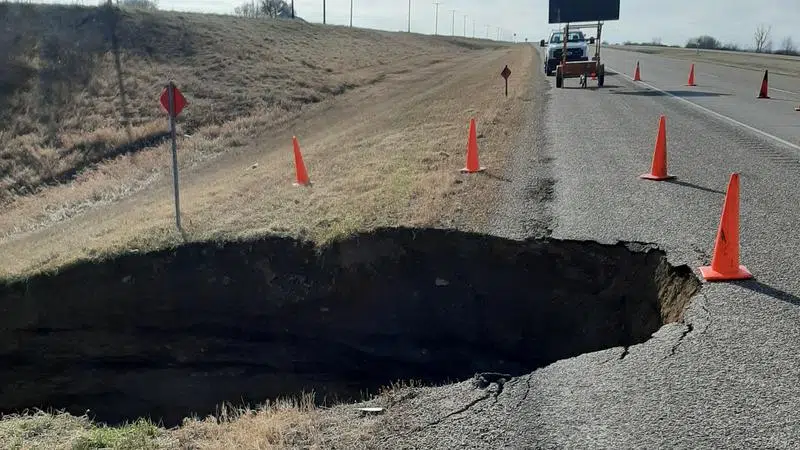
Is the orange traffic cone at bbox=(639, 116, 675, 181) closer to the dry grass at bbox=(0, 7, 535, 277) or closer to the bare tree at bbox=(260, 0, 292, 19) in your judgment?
the dry grass at bbox=(0, 7, 535, 277)

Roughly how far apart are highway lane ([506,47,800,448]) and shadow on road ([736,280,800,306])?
14 mm

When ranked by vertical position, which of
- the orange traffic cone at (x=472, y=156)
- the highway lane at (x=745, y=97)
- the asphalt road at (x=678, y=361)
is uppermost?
the highway lane at (x=745, y=97)

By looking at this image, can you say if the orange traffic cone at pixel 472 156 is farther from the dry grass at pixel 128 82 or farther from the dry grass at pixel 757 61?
the dry grass at pixel 757 61

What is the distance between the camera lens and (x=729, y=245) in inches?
201

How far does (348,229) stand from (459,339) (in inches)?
77.5

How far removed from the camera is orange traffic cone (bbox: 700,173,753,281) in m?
5.05

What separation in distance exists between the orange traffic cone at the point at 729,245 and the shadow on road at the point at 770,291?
0.09 m

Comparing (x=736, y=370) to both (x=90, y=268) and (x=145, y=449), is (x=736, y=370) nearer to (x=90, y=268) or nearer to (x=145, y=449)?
(x=145, y=449)

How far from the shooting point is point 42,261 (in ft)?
29.0

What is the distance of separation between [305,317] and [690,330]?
457 cm

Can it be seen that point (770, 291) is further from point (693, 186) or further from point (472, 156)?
point (472, 156)

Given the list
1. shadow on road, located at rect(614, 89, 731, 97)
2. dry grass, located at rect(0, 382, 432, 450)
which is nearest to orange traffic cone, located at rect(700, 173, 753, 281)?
dry grass, located at rect(0, 382, 432, 450)

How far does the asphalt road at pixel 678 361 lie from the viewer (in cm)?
338

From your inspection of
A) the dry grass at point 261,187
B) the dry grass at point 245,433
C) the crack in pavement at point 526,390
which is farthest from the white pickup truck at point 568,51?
the dry grass at point 245,433
